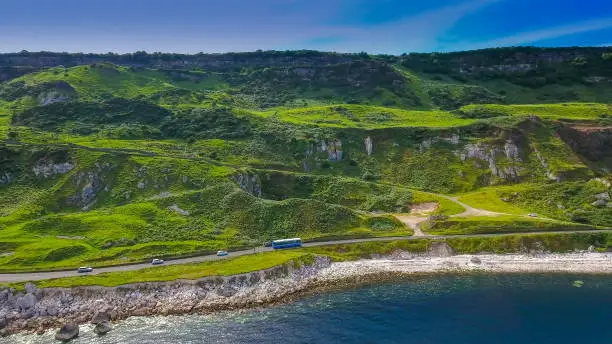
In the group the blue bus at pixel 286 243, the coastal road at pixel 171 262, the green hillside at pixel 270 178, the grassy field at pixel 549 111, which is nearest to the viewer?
the coastal road at pixel 171 262

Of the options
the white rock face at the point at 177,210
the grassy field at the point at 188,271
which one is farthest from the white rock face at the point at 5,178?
the grassy field at the point at 188,271

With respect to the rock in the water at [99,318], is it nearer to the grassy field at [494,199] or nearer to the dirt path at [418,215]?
the dirt path at [418,215]

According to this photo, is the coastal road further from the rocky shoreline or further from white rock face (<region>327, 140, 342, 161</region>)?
white rock face (<region>327, 140, 342, 161</region>)

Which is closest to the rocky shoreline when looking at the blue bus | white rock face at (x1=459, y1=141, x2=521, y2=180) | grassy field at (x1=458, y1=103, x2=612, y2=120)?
the blue bus

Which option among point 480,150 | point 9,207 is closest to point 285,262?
point 9,207

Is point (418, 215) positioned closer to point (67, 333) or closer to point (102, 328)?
point (102, 328)

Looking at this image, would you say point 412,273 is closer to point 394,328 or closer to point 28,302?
point 394,328
